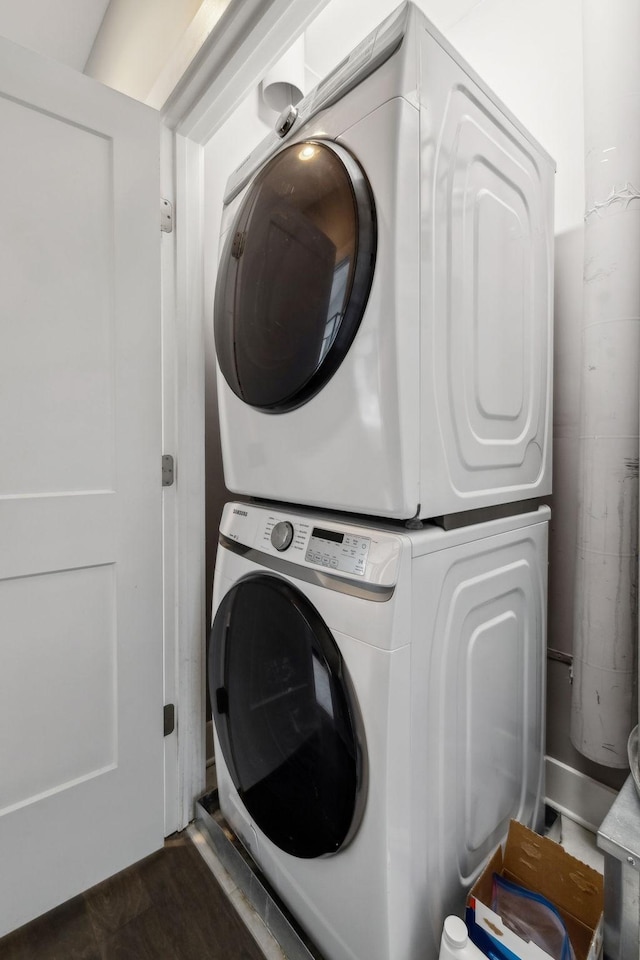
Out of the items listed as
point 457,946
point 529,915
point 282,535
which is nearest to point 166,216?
point 282,535

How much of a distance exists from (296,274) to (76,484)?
817 millimetres

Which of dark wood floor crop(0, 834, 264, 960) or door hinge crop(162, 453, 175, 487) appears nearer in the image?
dark wood floor crop(0, 834, 264, 960)

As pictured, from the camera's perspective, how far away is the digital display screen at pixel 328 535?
0.95m

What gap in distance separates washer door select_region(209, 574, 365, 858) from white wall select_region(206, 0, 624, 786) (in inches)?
39.4

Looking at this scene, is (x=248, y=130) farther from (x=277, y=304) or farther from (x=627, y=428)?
(x=627, y=428)

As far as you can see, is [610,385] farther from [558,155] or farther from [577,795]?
[577,795]

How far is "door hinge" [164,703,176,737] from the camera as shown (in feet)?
4.92

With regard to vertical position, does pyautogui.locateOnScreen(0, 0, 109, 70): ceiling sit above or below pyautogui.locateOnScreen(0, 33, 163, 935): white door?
above

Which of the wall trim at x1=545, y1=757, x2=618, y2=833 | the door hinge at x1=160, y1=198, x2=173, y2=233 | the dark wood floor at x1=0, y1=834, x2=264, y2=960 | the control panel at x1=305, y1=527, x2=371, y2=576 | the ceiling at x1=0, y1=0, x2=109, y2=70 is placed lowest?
the dark wood floor at x1=0, y1=834, x2=264, y2=960

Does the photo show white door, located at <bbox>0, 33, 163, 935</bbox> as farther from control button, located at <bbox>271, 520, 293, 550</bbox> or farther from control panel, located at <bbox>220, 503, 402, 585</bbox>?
control button, located at <bbox>271, 520, 293, 550</bbox>

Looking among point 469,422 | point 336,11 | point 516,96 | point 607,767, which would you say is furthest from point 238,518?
point 336,11

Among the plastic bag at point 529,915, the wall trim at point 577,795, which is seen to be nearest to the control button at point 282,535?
the plastic bag at point 529,915

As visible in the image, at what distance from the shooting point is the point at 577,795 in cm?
147

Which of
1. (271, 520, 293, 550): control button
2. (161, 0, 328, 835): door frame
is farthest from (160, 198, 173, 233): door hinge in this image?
(271, 520, 293, 550): control button
